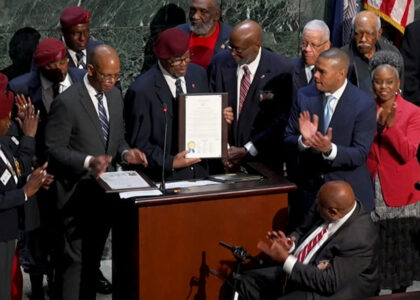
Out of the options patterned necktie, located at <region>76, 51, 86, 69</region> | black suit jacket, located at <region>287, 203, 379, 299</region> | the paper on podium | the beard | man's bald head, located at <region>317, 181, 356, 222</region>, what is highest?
the beard

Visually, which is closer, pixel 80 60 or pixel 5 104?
pixel 5 104

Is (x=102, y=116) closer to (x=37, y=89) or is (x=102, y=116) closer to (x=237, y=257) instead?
(x=37, y=89)

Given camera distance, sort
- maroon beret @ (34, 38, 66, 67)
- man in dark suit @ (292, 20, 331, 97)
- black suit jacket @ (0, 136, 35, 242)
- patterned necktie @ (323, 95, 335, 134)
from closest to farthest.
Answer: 1. black suit jacket @ (0, 136, 35, 242)
2. patterned necktie @ (323, 95, 335, 134)
3. maroon beret @ (34, 38, 66, 67)
4. man in dark suit @ (292, 20, 331, 97)

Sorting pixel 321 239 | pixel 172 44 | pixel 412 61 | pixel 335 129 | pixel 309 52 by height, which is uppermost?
pixel 172 44

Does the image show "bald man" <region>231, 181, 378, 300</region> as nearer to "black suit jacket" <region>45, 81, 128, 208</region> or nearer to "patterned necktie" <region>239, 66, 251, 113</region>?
"black suit jacket" <region>45, 81, 128, 208</region>

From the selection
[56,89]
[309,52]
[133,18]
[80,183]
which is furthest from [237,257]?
[133,18]

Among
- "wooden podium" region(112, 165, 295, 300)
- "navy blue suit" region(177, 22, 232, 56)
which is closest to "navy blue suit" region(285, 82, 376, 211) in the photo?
"wooden podium" region(112, 165, 295, 300)

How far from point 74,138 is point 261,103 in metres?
1.57

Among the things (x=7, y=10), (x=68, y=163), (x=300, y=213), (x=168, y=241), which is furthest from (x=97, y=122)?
(x=7, y=10)

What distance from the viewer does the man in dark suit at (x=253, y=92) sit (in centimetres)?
801

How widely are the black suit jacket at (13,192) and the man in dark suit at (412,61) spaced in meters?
3.70

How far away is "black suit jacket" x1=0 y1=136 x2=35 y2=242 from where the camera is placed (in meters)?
6.65

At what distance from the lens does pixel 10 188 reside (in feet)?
22.1

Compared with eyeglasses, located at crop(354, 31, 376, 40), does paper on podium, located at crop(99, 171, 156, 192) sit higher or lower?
lower
